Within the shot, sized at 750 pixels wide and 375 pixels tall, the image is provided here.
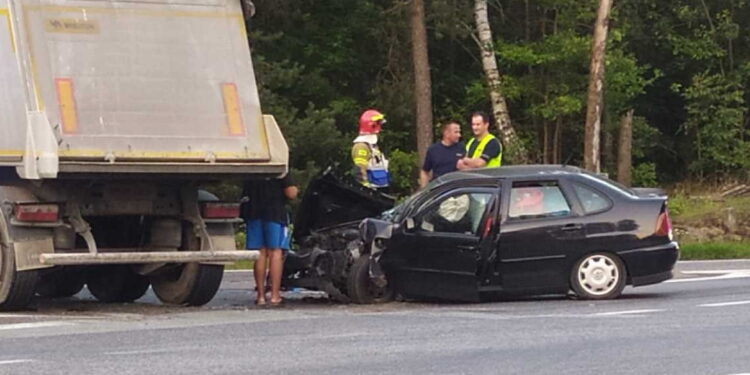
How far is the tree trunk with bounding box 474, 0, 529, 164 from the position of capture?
1500 inches

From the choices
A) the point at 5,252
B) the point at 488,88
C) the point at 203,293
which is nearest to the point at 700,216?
the point at 488,88

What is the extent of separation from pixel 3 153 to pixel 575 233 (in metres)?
5.19

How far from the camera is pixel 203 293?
50.6 ft

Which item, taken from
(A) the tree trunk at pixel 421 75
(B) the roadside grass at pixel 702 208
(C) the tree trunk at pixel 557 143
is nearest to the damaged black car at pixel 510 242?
(B) the roadside grass at pixel 702 208

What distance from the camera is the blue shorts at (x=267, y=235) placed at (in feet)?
51.8

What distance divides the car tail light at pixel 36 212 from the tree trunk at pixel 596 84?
72.3 feet

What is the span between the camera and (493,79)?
39219 mm

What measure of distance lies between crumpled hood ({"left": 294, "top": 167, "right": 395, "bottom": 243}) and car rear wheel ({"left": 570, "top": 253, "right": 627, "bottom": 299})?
226 centimetres

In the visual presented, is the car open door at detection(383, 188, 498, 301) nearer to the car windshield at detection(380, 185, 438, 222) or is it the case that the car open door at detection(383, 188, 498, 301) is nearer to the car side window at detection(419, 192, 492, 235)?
the car side window at detection(419, 192, 492, 235)

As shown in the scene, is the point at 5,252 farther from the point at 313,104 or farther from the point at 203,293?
the point at 313,104

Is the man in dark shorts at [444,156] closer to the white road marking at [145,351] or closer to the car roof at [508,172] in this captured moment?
the car roof at [508,172]

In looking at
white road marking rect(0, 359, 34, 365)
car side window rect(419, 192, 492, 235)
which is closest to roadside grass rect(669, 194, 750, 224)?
car side window rect(419, 192, 492, 235)

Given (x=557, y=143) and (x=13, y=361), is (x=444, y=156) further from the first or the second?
(x=557, y=143)

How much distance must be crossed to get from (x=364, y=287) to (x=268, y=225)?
1.26 meters
